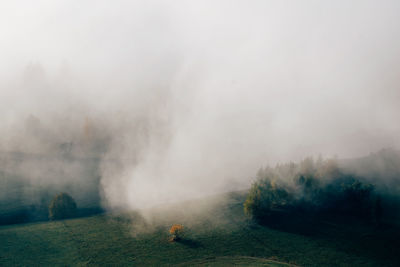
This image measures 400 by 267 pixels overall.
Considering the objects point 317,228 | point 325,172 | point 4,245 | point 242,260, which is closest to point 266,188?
point 317,228

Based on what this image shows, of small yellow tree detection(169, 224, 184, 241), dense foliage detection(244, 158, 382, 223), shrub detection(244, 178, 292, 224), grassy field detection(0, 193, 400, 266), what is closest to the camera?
grassy field detection(0, 193, 400, 266)

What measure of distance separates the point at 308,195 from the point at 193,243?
176 feet

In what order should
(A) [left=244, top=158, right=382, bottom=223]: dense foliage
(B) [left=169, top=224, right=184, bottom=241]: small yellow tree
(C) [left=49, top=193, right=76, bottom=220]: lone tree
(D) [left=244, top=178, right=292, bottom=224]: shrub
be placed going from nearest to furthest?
(B) [left=169, top=224, right=184, bottom=241]: small yellow tree, (D) [left=244, top=178, right=292, bottom=224]: shrub, (A) [left=244, top=158, right=382, bottom=223]: dense foliage, (C) [left=49, top=193, right=76, bottom=220]: lone tree

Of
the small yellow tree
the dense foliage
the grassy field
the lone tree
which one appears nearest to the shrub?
the dense foliage

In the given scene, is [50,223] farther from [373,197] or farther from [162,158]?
[373,197]

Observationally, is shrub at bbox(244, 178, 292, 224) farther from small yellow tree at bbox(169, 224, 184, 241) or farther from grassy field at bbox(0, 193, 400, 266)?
small yellow tree at bbox(169, 224, 184, 241)

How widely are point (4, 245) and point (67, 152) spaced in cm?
10631

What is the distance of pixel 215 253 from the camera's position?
72938 mm

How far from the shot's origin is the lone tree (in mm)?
98025

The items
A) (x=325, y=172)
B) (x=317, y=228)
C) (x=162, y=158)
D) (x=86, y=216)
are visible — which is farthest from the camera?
(x=162, y=158)

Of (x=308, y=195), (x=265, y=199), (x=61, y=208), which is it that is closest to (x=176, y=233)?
(x=265, y=199)

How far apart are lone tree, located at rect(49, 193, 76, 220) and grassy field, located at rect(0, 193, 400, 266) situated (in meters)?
4.77

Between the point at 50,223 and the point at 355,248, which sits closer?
the point at 355,248

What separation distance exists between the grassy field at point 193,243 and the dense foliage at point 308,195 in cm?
867
